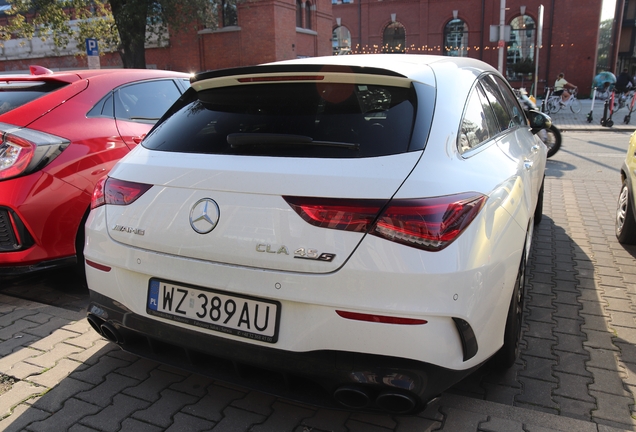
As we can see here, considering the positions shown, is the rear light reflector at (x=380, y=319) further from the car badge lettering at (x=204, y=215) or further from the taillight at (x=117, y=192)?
the taillight at (x=117, y=192)

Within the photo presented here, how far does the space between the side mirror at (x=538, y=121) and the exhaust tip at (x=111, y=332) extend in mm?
3803

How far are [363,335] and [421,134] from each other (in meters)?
0.82

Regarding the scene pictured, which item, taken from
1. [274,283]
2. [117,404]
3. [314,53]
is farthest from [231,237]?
[314,53]

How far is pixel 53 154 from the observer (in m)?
3.55

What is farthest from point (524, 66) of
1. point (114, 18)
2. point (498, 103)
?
point (498, 103)

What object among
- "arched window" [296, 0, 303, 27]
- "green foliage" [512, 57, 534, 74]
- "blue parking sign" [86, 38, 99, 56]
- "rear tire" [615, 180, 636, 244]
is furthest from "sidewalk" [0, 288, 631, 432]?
"green foliage" [512, 57, 534, 74]

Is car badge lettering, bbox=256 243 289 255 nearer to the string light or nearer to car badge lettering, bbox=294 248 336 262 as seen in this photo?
car badge lettering, bbox=294 248 336 262

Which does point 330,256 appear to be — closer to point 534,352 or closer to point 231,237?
point 231,237

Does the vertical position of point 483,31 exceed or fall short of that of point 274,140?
it exceeds it

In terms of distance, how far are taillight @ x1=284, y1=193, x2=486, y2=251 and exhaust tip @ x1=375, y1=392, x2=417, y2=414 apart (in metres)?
0.56

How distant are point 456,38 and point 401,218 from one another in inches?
1615

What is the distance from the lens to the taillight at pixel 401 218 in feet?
6.21

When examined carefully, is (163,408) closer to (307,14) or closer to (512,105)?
(512,105)

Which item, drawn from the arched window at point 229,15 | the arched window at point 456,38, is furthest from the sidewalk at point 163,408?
the arched window at point 456,38
